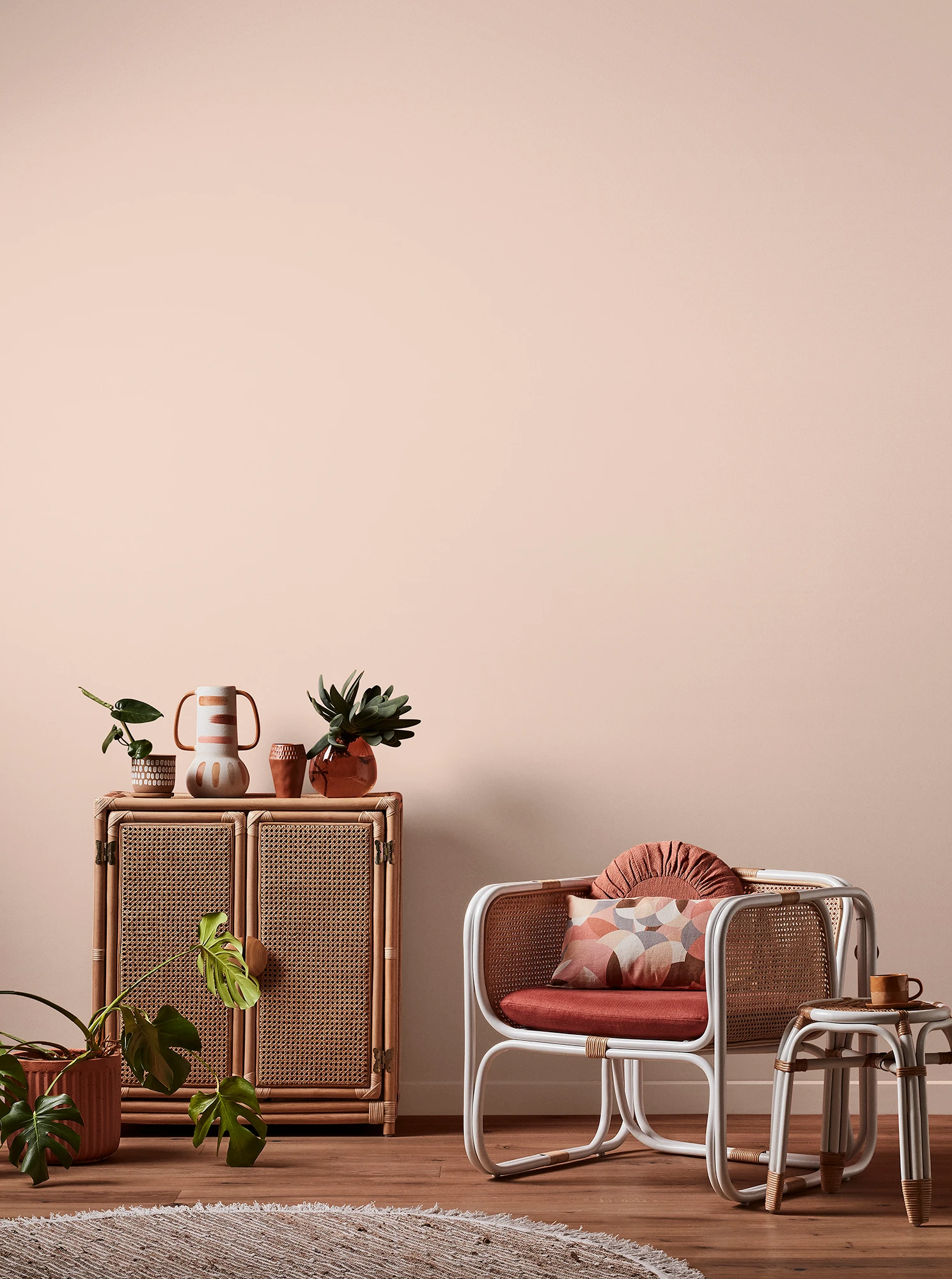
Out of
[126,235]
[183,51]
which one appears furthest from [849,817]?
[183,51]

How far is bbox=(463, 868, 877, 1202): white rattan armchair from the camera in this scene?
8.00ft

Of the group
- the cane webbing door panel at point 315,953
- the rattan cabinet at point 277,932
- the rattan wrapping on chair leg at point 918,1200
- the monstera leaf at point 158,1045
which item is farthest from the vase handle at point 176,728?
the rattan wrapping on chair leg at point 918,1200

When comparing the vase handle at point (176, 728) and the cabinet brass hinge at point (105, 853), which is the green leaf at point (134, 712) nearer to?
the vase handle at point (176, 728)

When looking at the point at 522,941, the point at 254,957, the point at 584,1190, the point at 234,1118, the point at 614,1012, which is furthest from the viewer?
the point at 254,957

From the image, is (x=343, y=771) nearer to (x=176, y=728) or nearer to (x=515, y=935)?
(x=176, y=728)

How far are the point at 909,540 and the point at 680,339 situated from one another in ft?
2.74

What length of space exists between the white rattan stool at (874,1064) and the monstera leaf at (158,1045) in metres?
1.29

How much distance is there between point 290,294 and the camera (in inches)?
141

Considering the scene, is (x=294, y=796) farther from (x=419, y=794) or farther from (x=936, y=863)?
(x=936, y=863)

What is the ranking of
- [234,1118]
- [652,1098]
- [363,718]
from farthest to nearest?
1. [652,1098]
2. [363,718]
3. [234,1118]

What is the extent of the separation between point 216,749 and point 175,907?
0.40 meters

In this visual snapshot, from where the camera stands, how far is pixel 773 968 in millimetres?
2562

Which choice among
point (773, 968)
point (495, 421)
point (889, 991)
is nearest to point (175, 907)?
point (773, 968)

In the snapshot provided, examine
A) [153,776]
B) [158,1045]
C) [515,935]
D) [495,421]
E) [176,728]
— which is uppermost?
[495,421]
